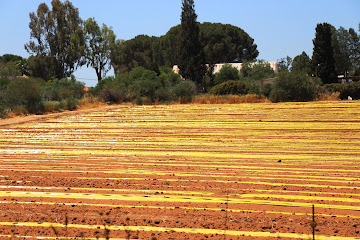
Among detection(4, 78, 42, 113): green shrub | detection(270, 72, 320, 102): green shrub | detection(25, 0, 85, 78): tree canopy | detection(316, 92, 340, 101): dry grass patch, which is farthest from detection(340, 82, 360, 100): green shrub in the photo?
detection(25, 0, 85, 78): tree canopy

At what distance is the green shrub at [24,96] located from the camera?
69.2ft

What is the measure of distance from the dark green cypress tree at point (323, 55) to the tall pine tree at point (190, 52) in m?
9.61

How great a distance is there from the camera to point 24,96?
21094 millimetres

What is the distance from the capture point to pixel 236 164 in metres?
Answer: 8.62

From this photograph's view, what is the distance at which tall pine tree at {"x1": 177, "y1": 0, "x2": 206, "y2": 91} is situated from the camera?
36.9m

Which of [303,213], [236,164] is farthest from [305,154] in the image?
[303,213]

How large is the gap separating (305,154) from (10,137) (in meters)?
9.24

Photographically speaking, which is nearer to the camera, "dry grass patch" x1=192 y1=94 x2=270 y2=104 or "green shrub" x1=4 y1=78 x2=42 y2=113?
"dry grass patch" x1=192 y1=94 x2=270 y2=104

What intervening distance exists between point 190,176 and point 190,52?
3063cm

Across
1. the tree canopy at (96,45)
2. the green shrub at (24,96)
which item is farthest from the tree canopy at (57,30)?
the green shrub at (24,96)

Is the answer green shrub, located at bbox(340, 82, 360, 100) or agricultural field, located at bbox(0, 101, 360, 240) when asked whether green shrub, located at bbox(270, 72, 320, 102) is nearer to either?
agricultural field, located at bbox(0, 101, 360, 240)

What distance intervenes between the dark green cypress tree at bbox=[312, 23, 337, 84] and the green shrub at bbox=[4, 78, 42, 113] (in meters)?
24.7

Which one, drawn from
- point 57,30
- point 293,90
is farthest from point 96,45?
point 293,90

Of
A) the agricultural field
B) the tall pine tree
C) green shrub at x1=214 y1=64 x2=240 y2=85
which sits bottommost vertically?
the agricultural field
